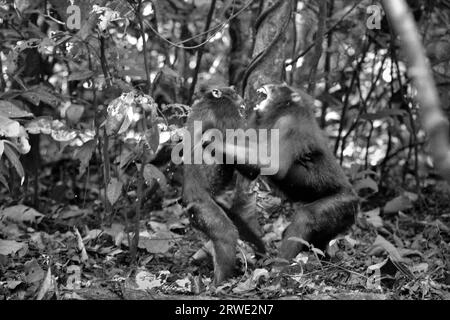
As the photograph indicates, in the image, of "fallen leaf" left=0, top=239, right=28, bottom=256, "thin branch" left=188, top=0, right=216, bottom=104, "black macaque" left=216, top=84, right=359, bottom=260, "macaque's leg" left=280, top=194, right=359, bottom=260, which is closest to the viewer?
"fallen leaf" left=0, top=239, right=28, bottom=256

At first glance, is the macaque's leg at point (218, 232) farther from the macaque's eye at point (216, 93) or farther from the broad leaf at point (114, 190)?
the macaque's eye at point (216, 93)

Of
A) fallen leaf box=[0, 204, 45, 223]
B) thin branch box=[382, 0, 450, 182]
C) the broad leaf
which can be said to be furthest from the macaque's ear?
thin branch box=[382, 0, 450, 182]

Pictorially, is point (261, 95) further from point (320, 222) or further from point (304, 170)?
point (320, 222)

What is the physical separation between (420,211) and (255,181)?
8.49 ft

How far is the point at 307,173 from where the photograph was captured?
5355mm

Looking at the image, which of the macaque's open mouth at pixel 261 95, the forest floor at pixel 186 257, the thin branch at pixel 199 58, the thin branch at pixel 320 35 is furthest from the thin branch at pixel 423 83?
the thin branch at pixel 199 58

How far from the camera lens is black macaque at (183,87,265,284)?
16.2 feet

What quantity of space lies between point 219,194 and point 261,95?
91 centimetres

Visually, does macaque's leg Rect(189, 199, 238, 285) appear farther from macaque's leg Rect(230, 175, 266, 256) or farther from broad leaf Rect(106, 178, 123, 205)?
broad leaf Rect(106, 178, 123, 205)

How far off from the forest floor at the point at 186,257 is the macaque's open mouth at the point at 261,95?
2.85ft

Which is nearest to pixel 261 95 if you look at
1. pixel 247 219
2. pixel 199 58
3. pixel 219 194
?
pixel 219 194

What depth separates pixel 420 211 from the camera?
7352 mm
